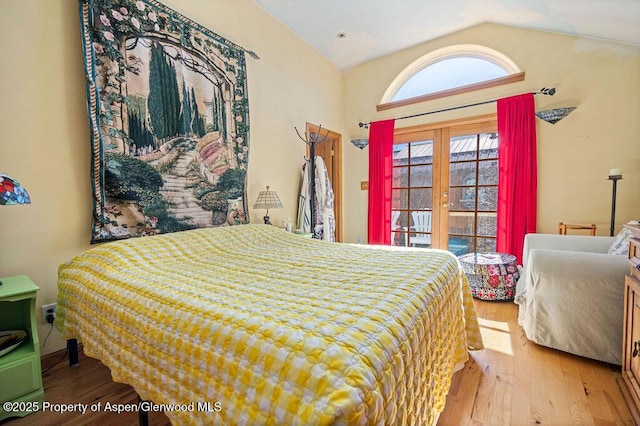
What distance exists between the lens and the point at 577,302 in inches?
64.0

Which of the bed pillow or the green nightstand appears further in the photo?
the bed pillow

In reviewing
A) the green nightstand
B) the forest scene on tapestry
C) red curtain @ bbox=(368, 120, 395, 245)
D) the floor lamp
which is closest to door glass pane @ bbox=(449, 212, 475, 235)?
red curtain @ bbox=(368, 120, 395, 245)

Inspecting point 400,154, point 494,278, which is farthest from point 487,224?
point 400,154

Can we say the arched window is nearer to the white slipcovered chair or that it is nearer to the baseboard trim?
the white slipcovered chair

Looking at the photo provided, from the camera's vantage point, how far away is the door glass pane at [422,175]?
3686 mm

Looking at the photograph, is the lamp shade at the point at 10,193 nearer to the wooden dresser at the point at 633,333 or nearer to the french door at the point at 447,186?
the wooden dresser at the point at 633,333

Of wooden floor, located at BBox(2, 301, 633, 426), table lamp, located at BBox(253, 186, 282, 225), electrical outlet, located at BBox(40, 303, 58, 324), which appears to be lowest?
wooden floor, located at BBox(2, 301, 633, 426)

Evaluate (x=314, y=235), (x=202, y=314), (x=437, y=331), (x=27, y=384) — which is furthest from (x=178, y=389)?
(x=314, y=235)

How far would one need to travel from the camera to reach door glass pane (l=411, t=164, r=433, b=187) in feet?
12.1

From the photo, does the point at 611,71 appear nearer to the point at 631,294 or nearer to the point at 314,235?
the point at 631,294

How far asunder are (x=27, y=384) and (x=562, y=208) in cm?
437

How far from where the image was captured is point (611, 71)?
2602mm

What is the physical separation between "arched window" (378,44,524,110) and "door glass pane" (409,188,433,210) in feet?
4.01

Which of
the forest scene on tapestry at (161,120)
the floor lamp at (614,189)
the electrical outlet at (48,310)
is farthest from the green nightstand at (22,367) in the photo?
the floor lamp at (614,189)
